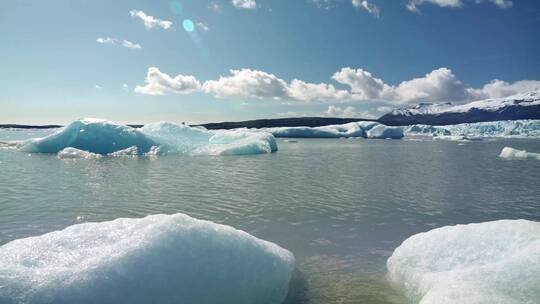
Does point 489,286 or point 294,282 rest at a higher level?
point 489,286

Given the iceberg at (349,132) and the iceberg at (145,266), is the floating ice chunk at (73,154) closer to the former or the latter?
the iceberg at (145,266)

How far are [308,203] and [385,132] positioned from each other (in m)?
48.0

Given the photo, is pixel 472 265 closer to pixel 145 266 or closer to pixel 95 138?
pixel 145 266

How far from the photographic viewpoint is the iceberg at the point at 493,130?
198 ft

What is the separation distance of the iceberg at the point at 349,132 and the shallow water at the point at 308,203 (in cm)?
3900

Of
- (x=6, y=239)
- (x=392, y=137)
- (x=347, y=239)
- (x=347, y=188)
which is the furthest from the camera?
(x=392, y=137)

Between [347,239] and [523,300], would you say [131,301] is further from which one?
[347,239]

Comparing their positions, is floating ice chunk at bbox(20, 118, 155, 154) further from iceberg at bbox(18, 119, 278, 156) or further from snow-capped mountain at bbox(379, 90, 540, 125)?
snow-capped mountain at bbox(379, 90, 540, 125)

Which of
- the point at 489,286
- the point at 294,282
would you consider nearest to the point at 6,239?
the point at 294,282

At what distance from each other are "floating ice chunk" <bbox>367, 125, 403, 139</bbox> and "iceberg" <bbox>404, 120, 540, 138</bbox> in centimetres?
1025

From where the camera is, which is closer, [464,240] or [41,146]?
[464,240]

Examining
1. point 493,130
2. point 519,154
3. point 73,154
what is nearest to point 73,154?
point 73,154

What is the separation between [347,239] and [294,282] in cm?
199

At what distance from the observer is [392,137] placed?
5519 cm
